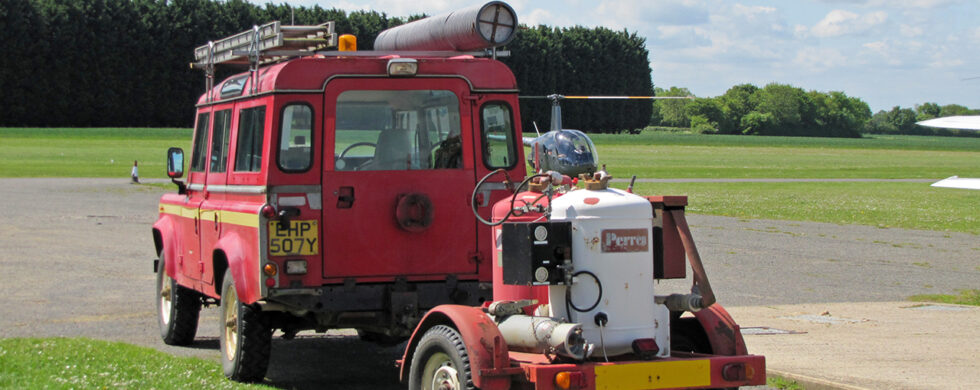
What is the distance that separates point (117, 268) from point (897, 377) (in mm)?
11651

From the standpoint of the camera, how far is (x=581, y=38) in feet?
413

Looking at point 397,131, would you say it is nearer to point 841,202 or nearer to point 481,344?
point 481,344

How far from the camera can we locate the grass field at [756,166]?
32625mm

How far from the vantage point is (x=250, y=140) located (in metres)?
8.56

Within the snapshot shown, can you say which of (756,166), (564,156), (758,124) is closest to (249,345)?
(564,156)

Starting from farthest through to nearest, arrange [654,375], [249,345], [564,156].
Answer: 1. [564,156]
2. [249,345]
3. [654,375]

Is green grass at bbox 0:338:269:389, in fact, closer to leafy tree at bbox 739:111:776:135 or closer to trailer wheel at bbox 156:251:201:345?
trailer wheel at bbox 156:251:201:345

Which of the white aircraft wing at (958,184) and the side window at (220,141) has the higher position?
the side window at (220,141)

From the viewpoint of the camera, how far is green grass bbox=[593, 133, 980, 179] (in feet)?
211

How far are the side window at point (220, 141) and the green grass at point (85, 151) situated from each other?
41.6 m

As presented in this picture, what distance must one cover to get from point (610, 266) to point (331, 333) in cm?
605

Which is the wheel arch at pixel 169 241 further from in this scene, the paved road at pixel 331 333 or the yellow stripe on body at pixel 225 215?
the paved road at pixel 331 333

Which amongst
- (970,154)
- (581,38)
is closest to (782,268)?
(970,154)

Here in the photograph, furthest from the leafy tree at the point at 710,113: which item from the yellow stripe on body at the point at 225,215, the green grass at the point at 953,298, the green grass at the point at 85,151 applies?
the yellow stripe on body at the point at 225,215
